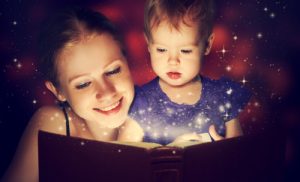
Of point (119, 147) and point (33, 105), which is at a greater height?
point (33, 105)

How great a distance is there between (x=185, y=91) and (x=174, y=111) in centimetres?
8

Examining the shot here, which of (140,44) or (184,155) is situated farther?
(140,44)

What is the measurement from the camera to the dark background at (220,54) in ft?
4.40

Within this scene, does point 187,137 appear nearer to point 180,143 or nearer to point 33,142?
point 180,143

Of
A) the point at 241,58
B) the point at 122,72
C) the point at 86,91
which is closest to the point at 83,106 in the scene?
the point at 86,91

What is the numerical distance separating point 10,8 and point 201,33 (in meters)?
0.66

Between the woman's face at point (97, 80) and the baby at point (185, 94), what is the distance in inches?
2.5

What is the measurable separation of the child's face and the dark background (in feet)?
0.14

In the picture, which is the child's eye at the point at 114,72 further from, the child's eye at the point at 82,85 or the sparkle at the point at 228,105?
the sparkle at the point at 228,105

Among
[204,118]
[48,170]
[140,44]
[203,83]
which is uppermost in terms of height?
[140,44]

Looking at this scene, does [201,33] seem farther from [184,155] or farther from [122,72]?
[184,155]

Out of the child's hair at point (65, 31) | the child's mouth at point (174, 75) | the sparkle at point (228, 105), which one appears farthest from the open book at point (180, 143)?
the child's hair at point (65, 31)

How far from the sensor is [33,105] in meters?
1.38

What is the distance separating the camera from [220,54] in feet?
4.55
